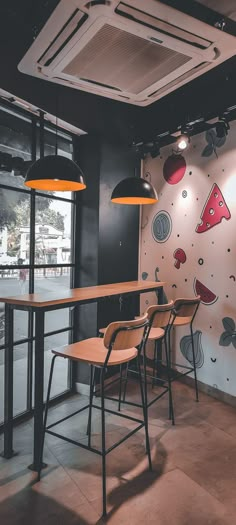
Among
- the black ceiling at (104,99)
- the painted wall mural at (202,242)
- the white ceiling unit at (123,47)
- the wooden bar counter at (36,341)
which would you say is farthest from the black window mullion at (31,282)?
the painted wall mural at (202,242)

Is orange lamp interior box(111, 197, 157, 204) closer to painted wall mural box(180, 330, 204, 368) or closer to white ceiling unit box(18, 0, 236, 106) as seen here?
white ceiling unit box(18, 0, 236, 106)

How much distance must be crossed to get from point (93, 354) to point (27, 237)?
1302mm

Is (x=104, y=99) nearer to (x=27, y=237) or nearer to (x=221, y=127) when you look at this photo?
(x=221, y=127)

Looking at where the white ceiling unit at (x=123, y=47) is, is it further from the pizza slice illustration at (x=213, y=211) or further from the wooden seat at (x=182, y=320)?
the wooden seat at (x=182, y=320)

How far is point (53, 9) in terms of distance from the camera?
6.04ft

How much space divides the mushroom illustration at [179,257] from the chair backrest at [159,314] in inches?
45.7

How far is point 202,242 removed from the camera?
3.62m

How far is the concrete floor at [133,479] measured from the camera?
6.15 feet

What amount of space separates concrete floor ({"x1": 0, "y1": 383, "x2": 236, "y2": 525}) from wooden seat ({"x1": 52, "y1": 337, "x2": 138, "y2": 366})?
759 mm

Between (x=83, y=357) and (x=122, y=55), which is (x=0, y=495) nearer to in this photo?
(x=83, y=357)

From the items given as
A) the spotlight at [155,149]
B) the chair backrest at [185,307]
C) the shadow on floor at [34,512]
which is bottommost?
the shadow on floor at [34,512]

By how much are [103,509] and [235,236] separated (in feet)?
8.10

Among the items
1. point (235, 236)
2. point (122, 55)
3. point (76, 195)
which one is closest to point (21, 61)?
point (122, 55)

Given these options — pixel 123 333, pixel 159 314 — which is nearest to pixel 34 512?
pixel 123 333
